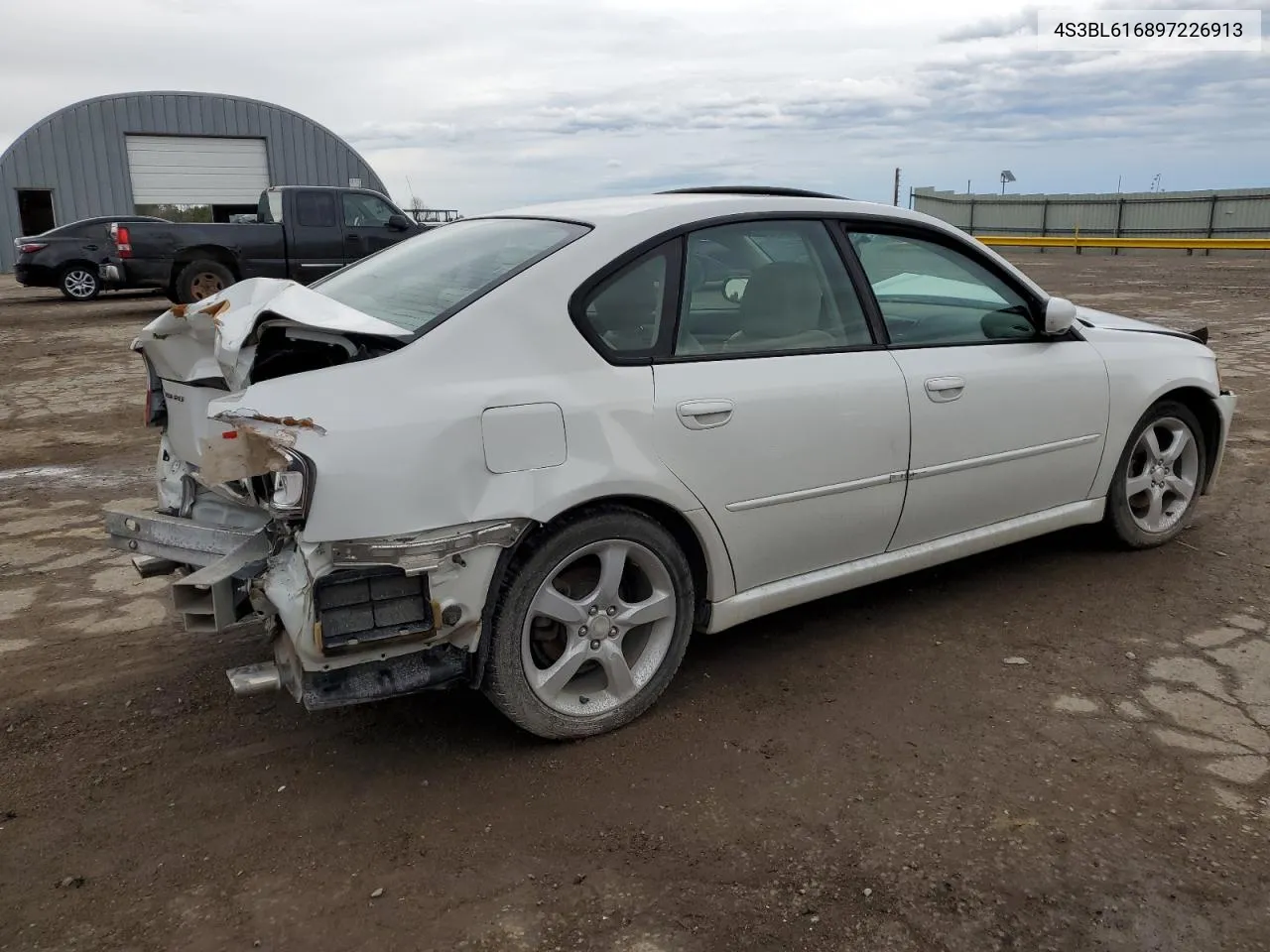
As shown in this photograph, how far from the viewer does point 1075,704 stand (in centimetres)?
326

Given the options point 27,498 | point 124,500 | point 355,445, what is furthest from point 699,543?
point 27,498

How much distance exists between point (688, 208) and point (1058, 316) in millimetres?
1579

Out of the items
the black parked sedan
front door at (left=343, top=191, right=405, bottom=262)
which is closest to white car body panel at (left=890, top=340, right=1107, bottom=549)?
front door at (left=343, top=191, right=405, bottom=262)

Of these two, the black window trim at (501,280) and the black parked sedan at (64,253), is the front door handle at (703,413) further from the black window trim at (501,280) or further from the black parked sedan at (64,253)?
the black parked sedan at (64,253)

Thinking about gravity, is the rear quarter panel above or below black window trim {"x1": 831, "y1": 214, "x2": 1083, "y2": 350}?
below

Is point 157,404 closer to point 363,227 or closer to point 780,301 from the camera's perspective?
point 780,301

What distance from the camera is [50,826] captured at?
107 inches

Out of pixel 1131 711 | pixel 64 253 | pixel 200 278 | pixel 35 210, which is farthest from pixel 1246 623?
pixel 35 210

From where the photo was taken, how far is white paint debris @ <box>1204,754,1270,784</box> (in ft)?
9.30

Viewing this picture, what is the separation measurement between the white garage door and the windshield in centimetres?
3057

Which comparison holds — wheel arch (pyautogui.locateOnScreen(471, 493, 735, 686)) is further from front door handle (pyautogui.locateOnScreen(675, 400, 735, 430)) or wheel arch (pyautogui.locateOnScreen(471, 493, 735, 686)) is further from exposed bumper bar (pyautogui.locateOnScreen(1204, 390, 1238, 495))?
exposed bumper bar (pyautogui.locateOnScreen(1204, 390, 1238, 495))

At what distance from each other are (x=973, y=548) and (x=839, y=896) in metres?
1.88

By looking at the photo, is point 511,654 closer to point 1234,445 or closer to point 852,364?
point 852,364

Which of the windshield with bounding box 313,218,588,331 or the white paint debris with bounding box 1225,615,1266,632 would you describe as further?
the white paint debris with bounding box 1225,615,1266,632
